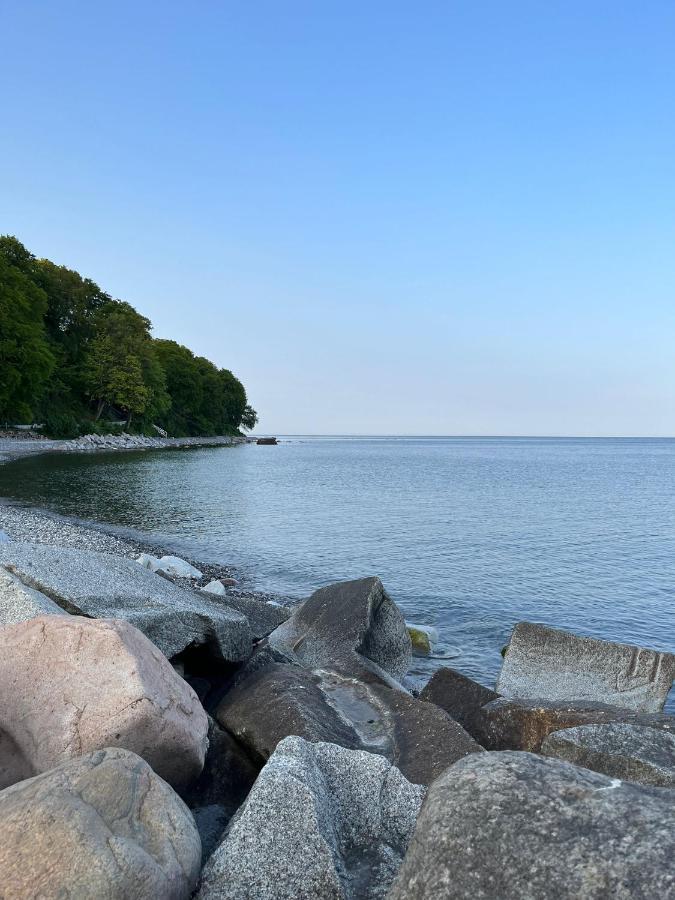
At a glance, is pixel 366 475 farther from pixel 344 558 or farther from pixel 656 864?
pixel 656 864

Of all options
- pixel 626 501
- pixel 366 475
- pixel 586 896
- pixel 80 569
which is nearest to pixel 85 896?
pixel 586 896

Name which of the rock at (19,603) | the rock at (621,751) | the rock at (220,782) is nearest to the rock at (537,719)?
the rock at (621,751)

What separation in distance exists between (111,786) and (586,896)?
2.13m

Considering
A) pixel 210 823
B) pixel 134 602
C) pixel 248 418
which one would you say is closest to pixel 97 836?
pixel 210 823

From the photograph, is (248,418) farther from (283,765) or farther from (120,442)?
(283,765)

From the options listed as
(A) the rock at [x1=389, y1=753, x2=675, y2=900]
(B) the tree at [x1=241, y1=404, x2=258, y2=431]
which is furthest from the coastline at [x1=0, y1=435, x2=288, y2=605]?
(B) the tree at [x1=241, y1=404, x2=258, y2=431]

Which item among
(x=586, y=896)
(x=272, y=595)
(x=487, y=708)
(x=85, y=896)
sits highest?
(x=586, y=896)

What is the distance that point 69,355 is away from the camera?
87.6 meters

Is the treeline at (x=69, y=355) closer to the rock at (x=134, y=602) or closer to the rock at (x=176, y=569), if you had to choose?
the rock at (x=176, y=569)

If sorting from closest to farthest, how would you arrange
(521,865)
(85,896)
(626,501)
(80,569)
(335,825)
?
(521,865) → (85,896) → (335,825) → (80,569) → (626,501)

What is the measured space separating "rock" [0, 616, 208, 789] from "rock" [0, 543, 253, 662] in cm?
145

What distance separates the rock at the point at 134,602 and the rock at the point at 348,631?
1.33 m

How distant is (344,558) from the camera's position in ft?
69.5

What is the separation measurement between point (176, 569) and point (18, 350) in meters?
50.8
